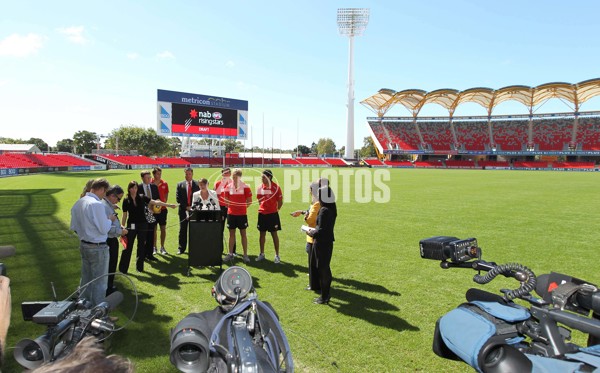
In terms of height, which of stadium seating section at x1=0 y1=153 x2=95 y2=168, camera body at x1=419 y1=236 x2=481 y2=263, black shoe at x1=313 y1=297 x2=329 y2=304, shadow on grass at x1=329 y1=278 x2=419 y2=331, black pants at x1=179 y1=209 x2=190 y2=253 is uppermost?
stadium seating section at x1=0 y1=153 x2=95 y2=168

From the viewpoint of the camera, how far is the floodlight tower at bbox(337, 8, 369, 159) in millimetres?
78125

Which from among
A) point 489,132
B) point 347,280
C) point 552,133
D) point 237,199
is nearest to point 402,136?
point 489,132

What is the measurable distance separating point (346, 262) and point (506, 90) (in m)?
69.7

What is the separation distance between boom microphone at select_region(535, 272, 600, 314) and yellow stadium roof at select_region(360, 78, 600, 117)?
70.3 meters

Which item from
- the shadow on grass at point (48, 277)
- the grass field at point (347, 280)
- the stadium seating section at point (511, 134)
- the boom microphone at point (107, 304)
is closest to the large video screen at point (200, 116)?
the grass field at point (347, 280)

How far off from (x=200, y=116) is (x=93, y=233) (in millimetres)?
49928

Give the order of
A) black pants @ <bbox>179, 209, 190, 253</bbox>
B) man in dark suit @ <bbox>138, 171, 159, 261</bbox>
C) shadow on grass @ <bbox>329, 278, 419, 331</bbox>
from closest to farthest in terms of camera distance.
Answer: shadow on grass @ <bbox>329, 278, 419, 331</bbox> → man in dark suit @ <bbox>138, 171, 159, 261</bbox> → black pants @ <bbox>179, 209, 190, 253</bbox>

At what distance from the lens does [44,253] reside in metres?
7.43

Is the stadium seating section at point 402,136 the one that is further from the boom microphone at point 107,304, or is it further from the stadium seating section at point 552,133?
the boom microphone at point 107,304

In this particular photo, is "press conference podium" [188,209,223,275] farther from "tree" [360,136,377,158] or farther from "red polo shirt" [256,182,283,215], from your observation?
"tree" [360,136,377,158]

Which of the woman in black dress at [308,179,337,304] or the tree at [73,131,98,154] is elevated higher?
the tree at [73,131,98,154]

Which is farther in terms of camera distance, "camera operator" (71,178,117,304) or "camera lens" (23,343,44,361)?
"camera operator" (71,178,117,304)

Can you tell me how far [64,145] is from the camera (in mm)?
112312

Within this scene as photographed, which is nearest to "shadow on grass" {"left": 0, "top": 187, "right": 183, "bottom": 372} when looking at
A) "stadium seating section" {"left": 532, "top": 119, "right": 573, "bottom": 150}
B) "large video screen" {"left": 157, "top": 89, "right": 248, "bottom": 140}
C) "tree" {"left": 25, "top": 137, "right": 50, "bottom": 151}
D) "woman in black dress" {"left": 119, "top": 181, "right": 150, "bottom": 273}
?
"woman in black dress" {"left": 119, "top": 181, "right": 150, "bottom": 273}
